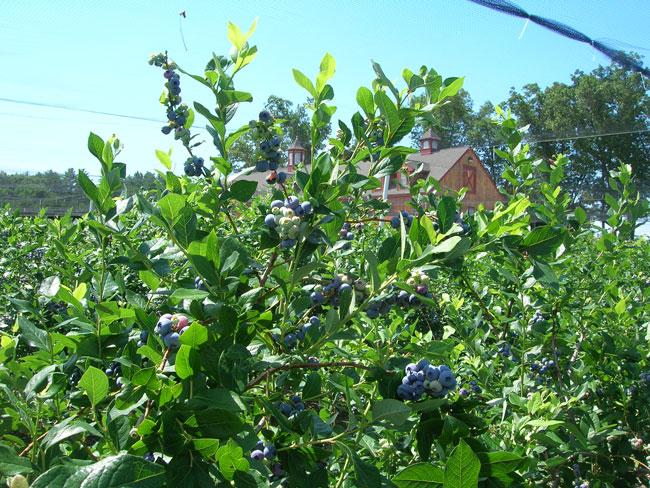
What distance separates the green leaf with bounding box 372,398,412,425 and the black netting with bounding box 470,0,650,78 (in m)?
11.7

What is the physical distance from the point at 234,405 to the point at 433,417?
1.34ft

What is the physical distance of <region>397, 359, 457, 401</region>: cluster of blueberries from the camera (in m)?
0.94

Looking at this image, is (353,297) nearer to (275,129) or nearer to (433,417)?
(433,417)

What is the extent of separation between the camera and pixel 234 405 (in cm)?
77

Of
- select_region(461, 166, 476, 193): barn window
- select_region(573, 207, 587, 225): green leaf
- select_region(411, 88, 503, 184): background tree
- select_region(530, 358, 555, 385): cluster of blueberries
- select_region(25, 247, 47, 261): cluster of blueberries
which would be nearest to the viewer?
select_region(573, 207, 587, 225): green leaf

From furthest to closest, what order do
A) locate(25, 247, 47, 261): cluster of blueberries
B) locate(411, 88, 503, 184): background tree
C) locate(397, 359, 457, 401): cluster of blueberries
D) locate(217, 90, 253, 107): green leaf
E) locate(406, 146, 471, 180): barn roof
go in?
locate(411, 88, 503, 184): background tree, locate(406, 146, 471, 180): barn roof, locate(25, 247, 47, 261): cluster of blueberries, locate(217, 90, 253, 107): green leaf, locate(397, 359, 457, 401): cluster of blueberries

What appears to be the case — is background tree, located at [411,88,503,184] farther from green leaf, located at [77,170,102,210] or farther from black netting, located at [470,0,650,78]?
green leaf, located at [77,170,102,210]

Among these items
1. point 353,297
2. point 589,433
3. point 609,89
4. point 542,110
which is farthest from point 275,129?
point 542,110

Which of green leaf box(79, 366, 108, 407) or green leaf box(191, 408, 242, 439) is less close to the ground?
green leaf box(79, 366, 108, 407)

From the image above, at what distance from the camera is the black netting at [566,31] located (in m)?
10.8

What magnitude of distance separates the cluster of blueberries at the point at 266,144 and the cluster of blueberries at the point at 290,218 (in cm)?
22

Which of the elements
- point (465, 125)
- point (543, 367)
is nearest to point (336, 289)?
point (543, 367)

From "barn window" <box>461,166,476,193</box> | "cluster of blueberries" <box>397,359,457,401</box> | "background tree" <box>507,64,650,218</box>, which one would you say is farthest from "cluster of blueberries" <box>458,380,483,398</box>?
"barn window" <box>461,166,476,193</box>

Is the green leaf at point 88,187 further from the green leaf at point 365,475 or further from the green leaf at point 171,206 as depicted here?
the green leaf at point 365,475
